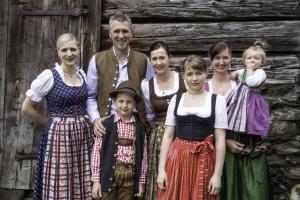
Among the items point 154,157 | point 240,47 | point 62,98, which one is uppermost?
point 240,47

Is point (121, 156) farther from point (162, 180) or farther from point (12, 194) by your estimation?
point (12, 194)

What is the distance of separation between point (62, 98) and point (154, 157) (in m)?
0.77

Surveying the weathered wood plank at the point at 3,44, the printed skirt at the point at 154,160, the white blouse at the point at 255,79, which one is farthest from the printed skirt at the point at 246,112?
the weathered wood plank at the point at 3,44

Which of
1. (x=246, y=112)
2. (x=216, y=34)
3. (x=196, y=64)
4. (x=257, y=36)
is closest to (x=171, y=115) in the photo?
(x=196, y=64)

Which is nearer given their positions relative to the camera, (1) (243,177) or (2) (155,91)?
(1) (243,177)

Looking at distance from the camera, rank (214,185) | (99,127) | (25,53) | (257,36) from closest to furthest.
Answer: (214,185), (99,127), (257,36), (25,53)

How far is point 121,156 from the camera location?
142 inches

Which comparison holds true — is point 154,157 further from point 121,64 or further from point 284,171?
point 284,171

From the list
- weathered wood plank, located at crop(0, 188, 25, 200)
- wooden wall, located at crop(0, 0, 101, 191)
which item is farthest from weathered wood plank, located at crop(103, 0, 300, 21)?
weathered wood plank, located at crop(0, 188, 25, 200)

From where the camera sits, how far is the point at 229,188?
3545 millimetres

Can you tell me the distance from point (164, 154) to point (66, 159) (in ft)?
2.45

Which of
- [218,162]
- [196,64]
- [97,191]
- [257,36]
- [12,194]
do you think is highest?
[257,36]

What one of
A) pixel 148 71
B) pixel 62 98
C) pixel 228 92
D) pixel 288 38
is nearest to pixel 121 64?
pixel 148 71

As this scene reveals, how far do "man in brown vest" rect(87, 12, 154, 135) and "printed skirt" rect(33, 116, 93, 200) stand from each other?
0.16m
